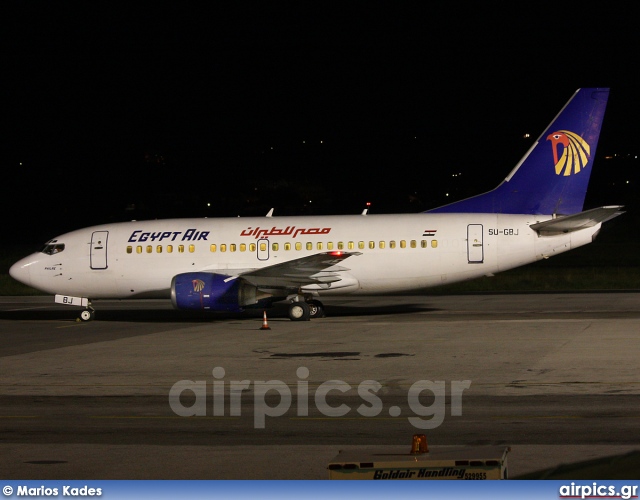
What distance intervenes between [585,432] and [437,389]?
4104mm

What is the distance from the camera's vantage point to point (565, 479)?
14.8 feet

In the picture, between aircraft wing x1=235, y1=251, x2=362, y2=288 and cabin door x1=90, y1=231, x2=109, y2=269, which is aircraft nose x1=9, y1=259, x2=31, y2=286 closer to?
cabin door x1=90, y1=231, x2=109, y2=269

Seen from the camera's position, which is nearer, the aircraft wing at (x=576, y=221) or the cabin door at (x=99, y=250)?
the aircraft wing at (x=576, y=221)

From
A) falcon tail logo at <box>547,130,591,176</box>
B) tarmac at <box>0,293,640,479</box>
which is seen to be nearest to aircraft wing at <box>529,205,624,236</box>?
tarmac at <box>0,293,640,479</box>

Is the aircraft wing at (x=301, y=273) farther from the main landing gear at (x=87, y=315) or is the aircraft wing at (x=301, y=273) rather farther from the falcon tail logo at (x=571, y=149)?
the falcon tail logo at (x=571, y=149)

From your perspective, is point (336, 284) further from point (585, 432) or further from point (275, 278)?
point (585, 432)

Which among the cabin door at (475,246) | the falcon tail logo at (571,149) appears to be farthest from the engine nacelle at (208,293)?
the falcon tail logo at (571,149)

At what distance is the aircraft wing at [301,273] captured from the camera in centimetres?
2855

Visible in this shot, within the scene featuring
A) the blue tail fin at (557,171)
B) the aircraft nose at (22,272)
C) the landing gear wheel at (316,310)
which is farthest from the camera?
the aircraft nose at (22,272)

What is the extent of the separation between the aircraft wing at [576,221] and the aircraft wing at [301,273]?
578 cm

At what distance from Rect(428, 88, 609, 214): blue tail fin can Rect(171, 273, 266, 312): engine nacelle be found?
7598 mm

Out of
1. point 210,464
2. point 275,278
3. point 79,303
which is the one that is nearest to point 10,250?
point 79,303

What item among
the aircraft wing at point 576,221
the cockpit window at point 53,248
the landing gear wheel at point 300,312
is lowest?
the landing gear wheel at point 300,312

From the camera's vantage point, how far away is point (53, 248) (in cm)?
3175
